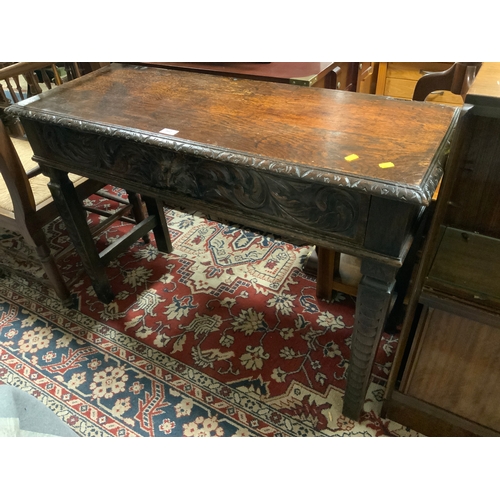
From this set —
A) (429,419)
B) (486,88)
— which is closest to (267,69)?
(486,88)

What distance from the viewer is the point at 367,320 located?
39.8 inches

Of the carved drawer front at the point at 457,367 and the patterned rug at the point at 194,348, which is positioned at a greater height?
the carved drawer front at the point at 457,367

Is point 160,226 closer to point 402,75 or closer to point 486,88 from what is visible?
point 486,88

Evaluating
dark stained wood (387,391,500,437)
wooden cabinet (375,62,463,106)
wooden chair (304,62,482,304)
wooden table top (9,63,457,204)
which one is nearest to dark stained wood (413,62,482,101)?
wooden chair (304,62,482,304)

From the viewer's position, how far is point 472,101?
69cm

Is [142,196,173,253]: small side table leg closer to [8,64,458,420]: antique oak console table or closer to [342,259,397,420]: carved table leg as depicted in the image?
[8,64,458,420]: antique oak console table

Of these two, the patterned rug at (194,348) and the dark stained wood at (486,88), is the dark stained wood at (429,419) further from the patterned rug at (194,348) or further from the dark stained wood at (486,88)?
the dark stained wood at (486,88)

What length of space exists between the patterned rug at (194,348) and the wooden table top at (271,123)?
0.86m

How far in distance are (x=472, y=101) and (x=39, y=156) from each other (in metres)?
1.25

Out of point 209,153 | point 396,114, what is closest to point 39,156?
point 209,153

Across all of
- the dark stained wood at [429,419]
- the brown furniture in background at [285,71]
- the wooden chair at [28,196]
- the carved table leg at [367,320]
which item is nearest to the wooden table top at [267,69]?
the brown furniture in background at [285,71]

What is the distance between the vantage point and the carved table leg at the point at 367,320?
92 centimetres

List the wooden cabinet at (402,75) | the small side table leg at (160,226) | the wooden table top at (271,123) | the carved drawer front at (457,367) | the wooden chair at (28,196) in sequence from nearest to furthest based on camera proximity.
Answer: the wooden table top at (271,123), the carved drawer front at (457,367), the wooden chair at (28,196), the small side table leg at (160,226), the wooden cabinet at (402,75)
